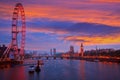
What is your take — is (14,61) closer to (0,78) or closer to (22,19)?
(22,19)

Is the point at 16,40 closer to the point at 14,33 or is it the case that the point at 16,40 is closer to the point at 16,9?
the point at 14,33

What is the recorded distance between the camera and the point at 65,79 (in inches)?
1797

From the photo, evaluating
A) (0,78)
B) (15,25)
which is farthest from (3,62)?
(0,78)

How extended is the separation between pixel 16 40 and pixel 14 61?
6776mm

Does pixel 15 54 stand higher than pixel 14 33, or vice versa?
pixel 14 33

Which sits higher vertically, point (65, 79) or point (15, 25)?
point (15, 25)

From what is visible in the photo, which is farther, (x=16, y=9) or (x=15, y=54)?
(x=15, y=54)

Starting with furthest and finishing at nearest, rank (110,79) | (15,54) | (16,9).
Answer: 1. (15,54)
2. (16,9)
3. (110,79)

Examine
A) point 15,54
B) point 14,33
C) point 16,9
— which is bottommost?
point 15,54

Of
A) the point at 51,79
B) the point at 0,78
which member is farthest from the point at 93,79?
the point at 0,78

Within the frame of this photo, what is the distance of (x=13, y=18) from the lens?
79062mm

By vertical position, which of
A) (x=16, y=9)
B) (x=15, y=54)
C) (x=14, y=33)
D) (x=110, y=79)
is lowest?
(x=110, y=79)

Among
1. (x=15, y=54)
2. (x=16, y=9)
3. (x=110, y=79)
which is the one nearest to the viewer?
(x=110, y=79)

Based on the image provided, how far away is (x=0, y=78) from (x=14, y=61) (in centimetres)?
3705
